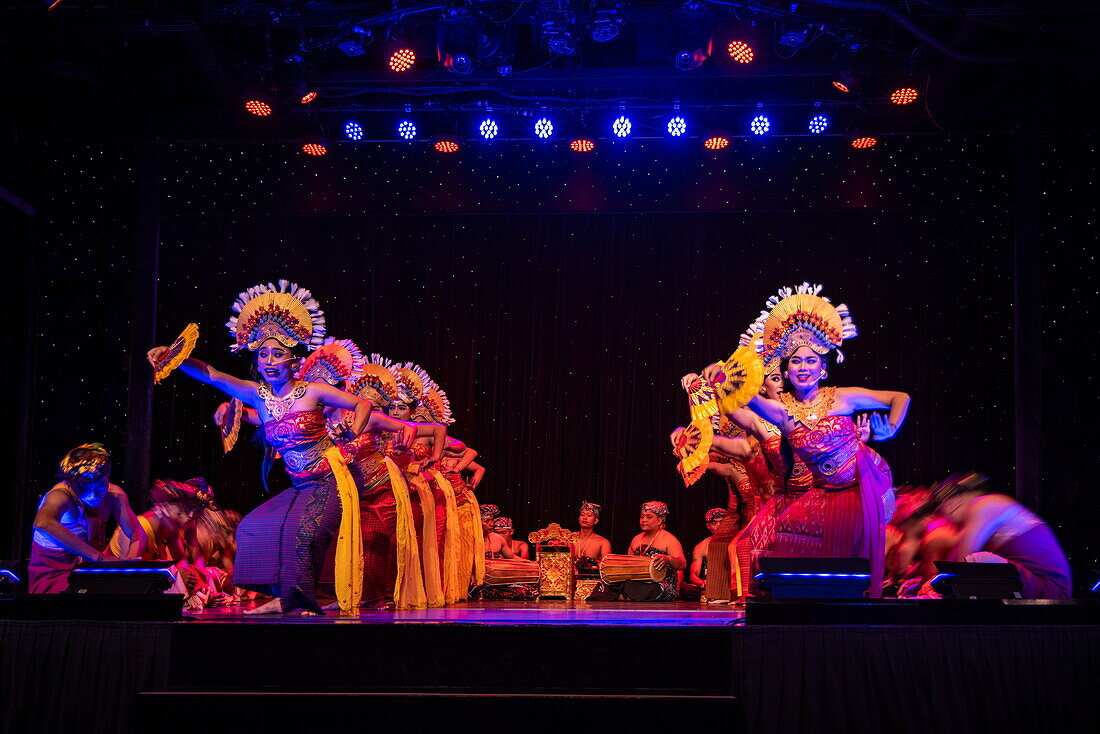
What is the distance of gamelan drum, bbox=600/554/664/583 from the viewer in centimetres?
828

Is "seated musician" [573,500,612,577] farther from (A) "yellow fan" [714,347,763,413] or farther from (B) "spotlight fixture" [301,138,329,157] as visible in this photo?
(B) "spotlight fixture" [301,138,329,157]

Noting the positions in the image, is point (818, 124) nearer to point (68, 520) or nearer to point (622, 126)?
point (622, 126)

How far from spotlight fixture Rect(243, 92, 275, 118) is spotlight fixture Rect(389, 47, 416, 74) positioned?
110cm

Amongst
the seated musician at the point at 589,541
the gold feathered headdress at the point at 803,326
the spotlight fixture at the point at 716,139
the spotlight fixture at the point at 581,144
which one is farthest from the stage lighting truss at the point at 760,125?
the seated musician at the point at 589,541

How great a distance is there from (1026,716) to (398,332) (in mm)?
7213

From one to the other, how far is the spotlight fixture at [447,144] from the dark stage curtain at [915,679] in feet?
18.2

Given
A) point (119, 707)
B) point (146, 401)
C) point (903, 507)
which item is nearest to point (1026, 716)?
point (903, 507)

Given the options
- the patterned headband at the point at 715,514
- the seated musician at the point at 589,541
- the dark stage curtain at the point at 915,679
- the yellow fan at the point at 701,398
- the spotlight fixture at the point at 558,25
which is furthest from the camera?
the seated musician at the point at 589,541

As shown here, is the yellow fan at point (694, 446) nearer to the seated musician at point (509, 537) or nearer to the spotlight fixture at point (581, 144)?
the spotlight fixture at point (581, 144)

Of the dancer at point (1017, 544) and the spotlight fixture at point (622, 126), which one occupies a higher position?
the spotlight fixture at point (622, 126)

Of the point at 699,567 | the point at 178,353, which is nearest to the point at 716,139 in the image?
the point at 699,567

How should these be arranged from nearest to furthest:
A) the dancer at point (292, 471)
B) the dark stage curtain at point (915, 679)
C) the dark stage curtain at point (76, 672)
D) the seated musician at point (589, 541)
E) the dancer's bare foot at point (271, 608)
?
1. the dark stage curtain at point (915, 679)
2. the dark stage curtain at point (76, 672)
3. the dancer's bare foot at point (271, 608)
4. the dancer at point (292, 471)
5. the seated musician at point (589, 541)

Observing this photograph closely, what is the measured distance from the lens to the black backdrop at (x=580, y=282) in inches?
352

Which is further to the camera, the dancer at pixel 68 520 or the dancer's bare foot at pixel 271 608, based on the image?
the dancer at pixel 68 520
